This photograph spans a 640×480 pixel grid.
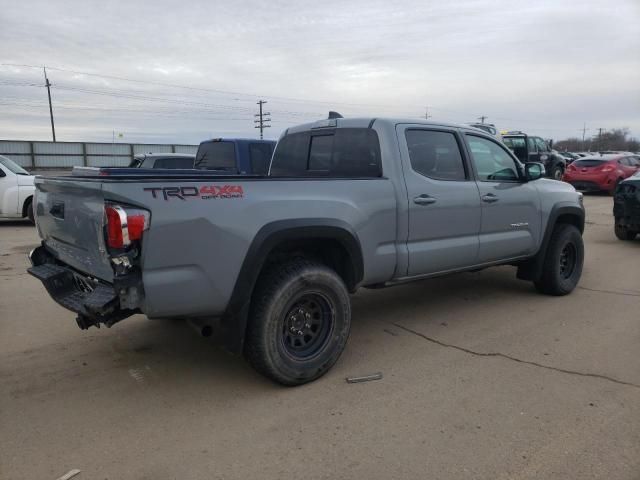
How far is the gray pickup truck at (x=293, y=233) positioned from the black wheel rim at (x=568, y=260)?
3.34ft

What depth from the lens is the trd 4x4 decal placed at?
9.76 feet

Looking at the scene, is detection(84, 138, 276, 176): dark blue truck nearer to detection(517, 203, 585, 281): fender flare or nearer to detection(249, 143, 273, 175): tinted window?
detection(249, 143, 273, 175): tinted window

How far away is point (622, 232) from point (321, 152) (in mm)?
7531

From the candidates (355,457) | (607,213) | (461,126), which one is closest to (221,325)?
(355,457)

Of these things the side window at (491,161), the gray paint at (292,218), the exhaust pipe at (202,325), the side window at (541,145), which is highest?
the side window at (541,145)

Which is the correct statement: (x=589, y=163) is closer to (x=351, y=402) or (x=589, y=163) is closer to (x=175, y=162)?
(x=175, y=162)

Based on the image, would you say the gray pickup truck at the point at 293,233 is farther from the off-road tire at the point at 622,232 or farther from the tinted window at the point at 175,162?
the tinted window at the point at 175,162

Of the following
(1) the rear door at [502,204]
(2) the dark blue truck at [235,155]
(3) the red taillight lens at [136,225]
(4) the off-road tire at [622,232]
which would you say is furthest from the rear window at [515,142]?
(3) the red taillight lens at [136,225]

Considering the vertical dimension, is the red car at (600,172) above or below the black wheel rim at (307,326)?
above

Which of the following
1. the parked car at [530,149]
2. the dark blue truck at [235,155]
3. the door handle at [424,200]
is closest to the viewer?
the door handle at [424,200]

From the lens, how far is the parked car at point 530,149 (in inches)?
834

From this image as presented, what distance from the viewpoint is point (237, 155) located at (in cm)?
977

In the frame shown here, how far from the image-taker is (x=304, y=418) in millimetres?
3229

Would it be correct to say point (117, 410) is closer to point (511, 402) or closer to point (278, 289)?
point (278, 289)
